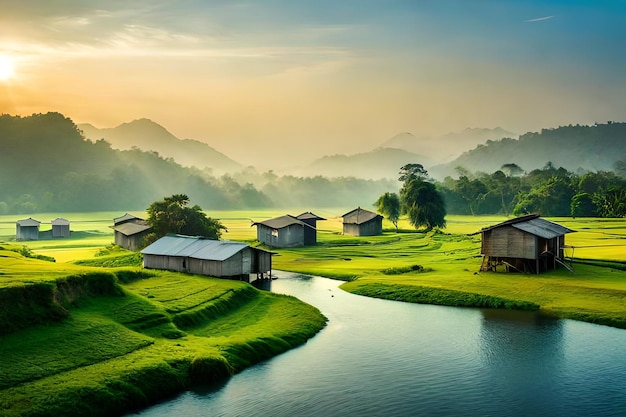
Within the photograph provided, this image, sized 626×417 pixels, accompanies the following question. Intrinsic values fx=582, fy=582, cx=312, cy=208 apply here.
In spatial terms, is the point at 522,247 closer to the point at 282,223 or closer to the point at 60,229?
the point at 282,223

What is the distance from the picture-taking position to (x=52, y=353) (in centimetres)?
2731

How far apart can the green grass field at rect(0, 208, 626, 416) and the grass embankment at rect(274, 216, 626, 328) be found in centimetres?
16

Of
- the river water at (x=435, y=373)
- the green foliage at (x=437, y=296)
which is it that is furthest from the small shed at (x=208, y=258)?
the river water at (x=435, y=373)

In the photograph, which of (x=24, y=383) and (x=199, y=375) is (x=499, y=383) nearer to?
(x=199, y=375)

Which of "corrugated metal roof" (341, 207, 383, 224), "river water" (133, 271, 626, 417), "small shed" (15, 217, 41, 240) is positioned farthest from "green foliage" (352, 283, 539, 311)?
"small shed" (15, 217, 41, 240)

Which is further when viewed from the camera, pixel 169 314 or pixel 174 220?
pixel 174 220

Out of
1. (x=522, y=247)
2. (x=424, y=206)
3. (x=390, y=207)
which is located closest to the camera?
(x=522, y=247)

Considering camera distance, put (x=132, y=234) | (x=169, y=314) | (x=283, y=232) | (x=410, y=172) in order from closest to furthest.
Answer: (x=169, y=314)
(x=132, y=234)
(x=283, y=232)
(x=410, y=172)

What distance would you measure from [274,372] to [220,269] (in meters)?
21.7

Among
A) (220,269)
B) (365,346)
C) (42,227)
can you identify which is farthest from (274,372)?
(42,227)

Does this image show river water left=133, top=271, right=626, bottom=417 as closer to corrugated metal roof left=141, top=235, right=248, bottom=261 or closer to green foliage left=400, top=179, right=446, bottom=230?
corrugated metal roof left=141, top=235, right=248, bottom=261

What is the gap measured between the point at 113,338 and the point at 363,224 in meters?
75.2

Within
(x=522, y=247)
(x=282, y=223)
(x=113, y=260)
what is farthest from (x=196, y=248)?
(x=282, y=223)

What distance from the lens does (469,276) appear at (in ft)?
178
